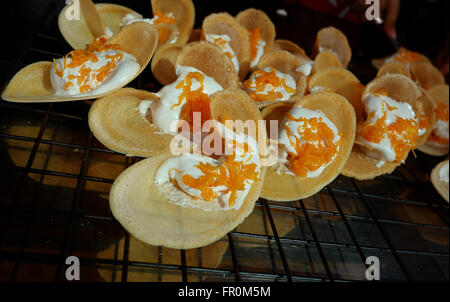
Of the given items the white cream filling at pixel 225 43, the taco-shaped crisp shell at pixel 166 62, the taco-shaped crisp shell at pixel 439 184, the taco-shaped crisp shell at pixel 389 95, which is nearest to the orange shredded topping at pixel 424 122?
the taco-shaped crisp shell at pixel 389 95

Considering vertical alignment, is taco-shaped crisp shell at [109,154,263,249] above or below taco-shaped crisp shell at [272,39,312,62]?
below

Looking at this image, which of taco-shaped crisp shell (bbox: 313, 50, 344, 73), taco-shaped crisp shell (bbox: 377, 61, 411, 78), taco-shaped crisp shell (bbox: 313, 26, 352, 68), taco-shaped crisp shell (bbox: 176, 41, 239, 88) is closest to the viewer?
taco-shaped crisp shell (bbox: 176, 41, 239, 88)

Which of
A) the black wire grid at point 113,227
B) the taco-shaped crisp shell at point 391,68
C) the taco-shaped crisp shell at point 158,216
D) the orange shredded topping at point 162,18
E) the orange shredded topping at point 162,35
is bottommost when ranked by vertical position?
the black wire grid at point 113,227

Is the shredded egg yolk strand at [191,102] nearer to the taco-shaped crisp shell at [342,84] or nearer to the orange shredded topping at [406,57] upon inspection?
the taco-shaped crisp shell at [342,84]

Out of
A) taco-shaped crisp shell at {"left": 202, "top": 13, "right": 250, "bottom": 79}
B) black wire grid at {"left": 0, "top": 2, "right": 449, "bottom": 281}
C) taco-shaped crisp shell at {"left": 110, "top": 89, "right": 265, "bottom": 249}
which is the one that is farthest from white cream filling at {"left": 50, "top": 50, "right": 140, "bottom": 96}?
taco-shaped crisp shell at {"left": 202, "top": 13, "right": 250, "bottom": 79}

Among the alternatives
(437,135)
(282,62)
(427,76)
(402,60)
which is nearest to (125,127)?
(282,62)

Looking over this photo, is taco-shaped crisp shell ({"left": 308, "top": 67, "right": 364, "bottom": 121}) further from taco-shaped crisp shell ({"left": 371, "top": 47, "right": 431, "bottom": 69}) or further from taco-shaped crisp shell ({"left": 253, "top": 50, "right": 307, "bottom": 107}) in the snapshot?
taco-shaped crisp shell ({"left": 371, "top": 47, "right": 431, "bottom": 69})

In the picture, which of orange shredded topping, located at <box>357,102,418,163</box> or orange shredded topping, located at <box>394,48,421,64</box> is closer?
orange shredded topping, located at <box>357,102,418,163</box>
